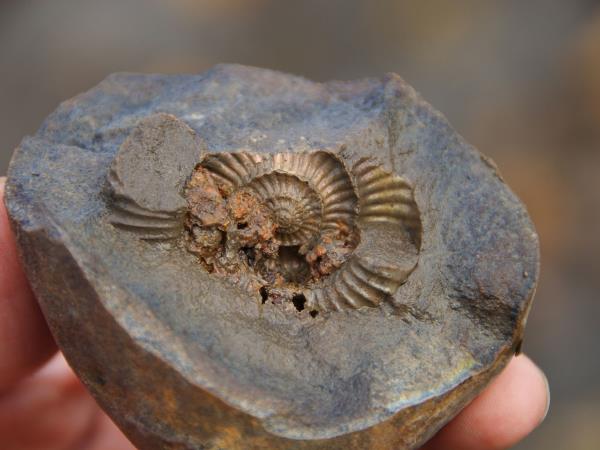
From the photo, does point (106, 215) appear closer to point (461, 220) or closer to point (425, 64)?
point (461, 220)

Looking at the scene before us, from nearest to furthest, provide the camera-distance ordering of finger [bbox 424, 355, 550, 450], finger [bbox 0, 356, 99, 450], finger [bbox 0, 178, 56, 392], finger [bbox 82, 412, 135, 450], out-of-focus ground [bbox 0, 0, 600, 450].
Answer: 1. finger [bbox 0, 178, 56, 392]
2. finger [bbox 424, 355, 550, 450]
3. finger [bbox 0, 356, 99, 450]
4. finger [bbox 82, 412, 135, 450]
5. out-of-focus ground [bbox 0, 0, 600, 450]

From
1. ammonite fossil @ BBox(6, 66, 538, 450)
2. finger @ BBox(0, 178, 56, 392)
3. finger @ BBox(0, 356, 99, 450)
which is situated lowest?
finger @ BBox(0, 356, 99, 450)

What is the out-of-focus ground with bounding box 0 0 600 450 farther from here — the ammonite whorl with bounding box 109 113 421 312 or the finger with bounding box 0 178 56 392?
the ammonite whorl with bounding box 109 113 421 312

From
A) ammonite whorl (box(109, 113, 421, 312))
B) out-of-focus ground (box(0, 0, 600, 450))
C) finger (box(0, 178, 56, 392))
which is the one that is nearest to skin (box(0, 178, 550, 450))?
finger (box(0, 178, 56, 392))

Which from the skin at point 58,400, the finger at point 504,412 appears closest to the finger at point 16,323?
the skin at point 58,400

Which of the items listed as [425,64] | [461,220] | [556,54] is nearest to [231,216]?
[461,220]

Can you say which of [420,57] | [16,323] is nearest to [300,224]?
[16,323]

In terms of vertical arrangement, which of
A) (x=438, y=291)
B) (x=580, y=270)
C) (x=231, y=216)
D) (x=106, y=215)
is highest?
(x=580, y=270)
